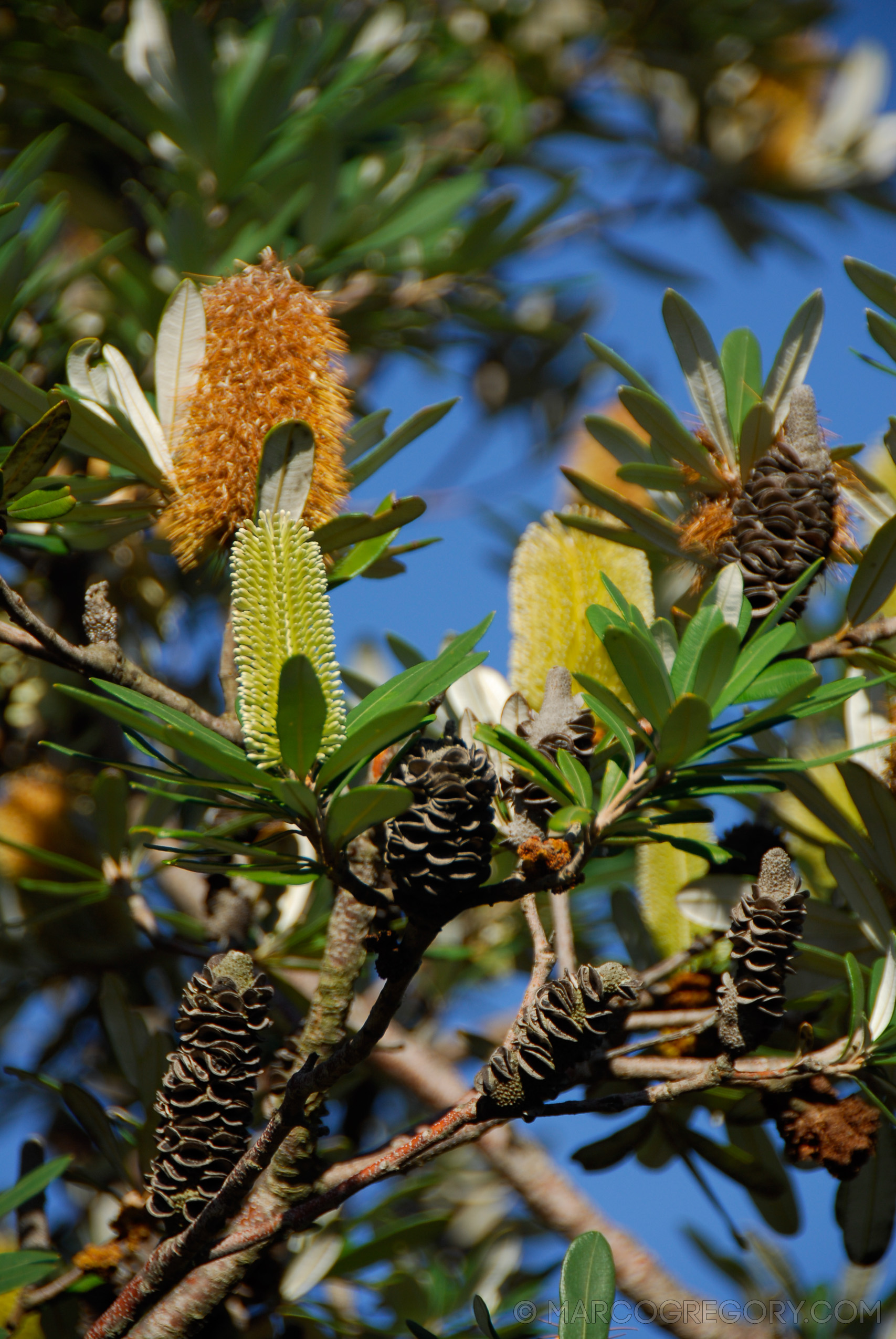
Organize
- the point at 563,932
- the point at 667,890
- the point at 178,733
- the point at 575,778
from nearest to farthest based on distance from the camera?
1. the point at 178,733
2. the point at 575,778
3. the point at 563,932
4. the point at 667,890

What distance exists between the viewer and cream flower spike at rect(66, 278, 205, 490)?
30.4 inches

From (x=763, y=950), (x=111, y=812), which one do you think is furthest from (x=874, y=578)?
(x=111, y=812)

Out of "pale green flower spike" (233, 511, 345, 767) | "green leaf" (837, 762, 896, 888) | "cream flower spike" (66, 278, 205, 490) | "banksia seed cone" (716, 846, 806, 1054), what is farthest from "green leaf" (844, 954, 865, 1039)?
"cream flower spike" (66, 278, 205, 490)

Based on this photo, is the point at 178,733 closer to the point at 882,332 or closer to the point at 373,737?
the point at 373,737

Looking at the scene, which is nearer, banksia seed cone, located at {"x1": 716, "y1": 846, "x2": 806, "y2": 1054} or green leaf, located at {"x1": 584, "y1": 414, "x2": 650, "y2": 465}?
banksia seed cone, located at {"x1": 716, "y1": 846, "x2": 806, "y2": 1054}

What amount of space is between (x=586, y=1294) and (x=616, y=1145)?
299 millimetres

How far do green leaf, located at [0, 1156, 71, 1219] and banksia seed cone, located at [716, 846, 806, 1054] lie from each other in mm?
583

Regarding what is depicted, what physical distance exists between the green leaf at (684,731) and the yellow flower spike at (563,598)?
0.68 feet

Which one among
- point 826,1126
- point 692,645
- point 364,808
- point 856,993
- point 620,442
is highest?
point 620,442

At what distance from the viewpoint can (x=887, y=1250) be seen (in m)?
0.85

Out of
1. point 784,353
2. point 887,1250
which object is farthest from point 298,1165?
point 784,353

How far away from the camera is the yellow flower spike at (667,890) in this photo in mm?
964

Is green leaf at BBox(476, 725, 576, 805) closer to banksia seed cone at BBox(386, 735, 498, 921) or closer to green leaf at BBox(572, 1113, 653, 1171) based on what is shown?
banksia seed cone at BBox(386, 735, 498, 921)

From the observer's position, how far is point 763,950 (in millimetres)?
625
